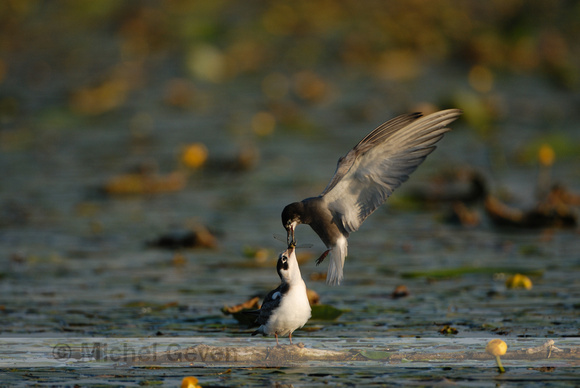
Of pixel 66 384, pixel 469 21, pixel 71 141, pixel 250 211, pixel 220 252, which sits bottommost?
pixel 66 384

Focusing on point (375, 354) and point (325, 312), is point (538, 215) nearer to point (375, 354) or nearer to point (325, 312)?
point (325, 312)

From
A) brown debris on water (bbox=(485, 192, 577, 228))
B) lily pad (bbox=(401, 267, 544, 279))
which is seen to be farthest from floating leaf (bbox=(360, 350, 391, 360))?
brown debris on water (bbox=(485, 192, 577, 228))

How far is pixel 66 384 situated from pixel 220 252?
11.8ft

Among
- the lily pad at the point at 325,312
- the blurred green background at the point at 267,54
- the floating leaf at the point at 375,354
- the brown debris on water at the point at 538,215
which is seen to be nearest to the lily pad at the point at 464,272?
the lily pad at the point at 325,312

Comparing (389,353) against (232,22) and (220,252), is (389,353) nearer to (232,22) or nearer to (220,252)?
(220,252)

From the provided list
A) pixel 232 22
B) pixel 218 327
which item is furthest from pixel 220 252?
pixel 232 22

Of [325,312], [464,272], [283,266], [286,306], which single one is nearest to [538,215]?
[464,272]

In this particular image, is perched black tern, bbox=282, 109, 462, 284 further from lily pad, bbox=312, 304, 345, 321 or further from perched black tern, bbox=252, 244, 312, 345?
lily pad, bbox=312, 304, 345, 321

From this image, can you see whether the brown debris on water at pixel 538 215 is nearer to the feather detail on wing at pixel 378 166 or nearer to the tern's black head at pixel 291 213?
the feather detail on wing at pixel 378 166

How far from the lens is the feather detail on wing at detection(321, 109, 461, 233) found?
5.09m

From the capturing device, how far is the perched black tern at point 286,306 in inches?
198

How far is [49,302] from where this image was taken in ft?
21.0

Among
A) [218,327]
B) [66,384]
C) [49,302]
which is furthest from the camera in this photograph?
[49,302]

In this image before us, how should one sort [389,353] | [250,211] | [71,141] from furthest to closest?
[71,141] < [250,211] < [389,353]
